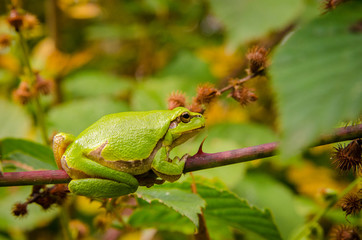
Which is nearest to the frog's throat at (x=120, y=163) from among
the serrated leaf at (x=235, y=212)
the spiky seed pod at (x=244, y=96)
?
the serrated leaf at (x=235, y=212)

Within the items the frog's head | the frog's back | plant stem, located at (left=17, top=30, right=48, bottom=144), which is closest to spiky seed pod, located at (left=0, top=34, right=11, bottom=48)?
plant stem, located at (left=17, top=30, right=48, bottom=144)

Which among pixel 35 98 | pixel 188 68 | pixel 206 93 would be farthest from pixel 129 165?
pixel 188 68

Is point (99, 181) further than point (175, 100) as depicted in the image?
No

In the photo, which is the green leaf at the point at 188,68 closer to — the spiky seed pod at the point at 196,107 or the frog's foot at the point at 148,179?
the spiky seed pod at the point at 196,107

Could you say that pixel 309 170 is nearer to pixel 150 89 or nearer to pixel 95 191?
pixel 150 89

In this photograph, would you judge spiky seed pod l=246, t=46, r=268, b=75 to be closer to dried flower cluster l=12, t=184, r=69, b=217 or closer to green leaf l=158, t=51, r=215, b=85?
dried flower cluster l=12, t=184, r=69, b=217

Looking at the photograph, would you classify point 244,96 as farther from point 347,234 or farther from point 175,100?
point 347,234

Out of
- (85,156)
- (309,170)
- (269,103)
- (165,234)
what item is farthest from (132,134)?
(269,103)
